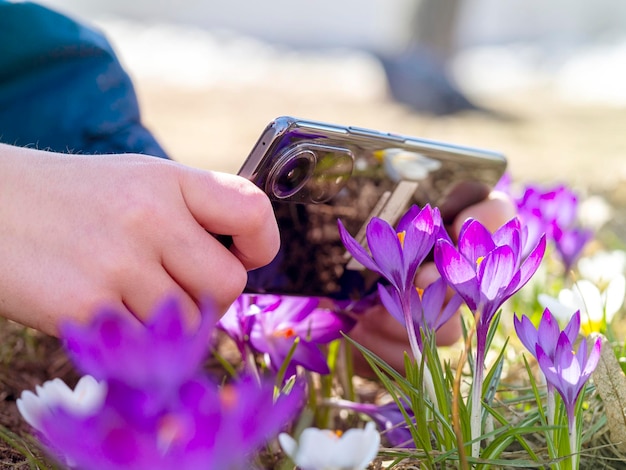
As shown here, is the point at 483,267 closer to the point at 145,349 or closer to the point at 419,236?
the point at 419,236

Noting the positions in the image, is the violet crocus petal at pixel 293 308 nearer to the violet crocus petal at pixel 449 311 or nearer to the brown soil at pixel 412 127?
the violet crocus petal at pixel 449 311

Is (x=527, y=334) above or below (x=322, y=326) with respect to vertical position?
above

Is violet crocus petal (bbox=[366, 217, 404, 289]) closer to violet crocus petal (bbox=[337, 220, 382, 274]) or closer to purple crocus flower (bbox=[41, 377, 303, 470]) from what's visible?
violet crocus petal (bbox=[337, 220, 382, 274])

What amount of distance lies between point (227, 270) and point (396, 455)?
0.20 metres

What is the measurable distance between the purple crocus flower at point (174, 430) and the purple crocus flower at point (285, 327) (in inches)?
14.5

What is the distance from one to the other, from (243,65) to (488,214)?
23.0ft

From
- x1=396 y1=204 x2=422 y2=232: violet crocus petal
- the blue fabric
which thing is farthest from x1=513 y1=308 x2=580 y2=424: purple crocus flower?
the blue fabric

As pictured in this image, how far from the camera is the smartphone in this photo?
0.72 metres

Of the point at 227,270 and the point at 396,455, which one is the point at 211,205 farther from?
the point at 396,455

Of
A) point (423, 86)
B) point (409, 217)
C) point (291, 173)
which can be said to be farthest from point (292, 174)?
point (423, 86)

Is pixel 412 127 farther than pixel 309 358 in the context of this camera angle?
Yes


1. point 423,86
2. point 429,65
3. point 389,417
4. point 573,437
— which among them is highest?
point 429,65

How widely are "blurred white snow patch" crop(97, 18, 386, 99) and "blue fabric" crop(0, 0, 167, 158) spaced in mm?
4680

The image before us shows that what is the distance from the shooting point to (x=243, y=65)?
771 centimetres
